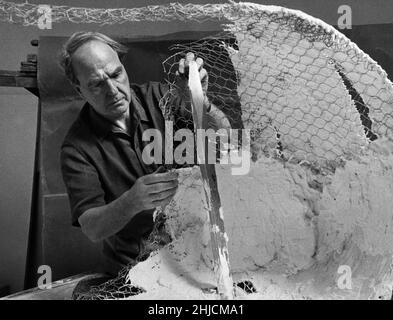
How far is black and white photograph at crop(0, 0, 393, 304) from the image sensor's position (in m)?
0.96

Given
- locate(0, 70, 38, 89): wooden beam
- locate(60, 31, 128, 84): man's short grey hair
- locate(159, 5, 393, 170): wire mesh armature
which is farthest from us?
locate(0, 70, 38, 89): wooden beam

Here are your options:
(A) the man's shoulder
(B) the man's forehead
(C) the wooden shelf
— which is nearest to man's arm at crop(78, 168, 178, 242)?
(A) the man's shoulder

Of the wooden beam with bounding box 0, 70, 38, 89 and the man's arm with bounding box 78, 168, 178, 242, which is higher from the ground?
the wooden beam with bounding box 0, 70, 38, 89

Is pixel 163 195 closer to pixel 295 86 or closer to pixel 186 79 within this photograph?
pixel 186 79

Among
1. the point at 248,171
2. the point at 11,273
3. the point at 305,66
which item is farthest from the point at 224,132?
the point at 11,273

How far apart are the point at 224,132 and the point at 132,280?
16.0 inches

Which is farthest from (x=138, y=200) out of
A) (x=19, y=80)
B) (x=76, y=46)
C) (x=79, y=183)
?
(x=19, y=80)

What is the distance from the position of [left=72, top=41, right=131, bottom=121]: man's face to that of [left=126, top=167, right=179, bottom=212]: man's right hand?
0.53ft

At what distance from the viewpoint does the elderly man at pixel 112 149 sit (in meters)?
1.02

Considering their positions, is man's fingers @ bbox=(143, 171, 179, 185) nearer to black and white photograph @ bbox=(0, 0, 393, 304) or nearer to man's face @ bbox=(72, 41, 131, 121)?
black and white photograph @ bbox=(0, 0, 393, 304)

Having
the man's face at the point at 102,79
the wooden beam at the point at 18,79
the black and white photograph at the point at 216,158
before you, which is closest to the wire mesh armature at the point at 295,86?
the black and white photograph at the point at 216,158

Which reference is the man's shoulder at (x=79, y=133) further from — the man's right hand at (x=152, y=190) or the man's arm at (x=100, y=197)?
the man's right hand at (x=152, y=190)

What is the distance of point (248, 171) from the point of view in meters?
1.08

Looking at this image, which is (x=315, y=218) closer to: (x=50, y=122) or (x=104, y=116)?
(x=104, y=116)
